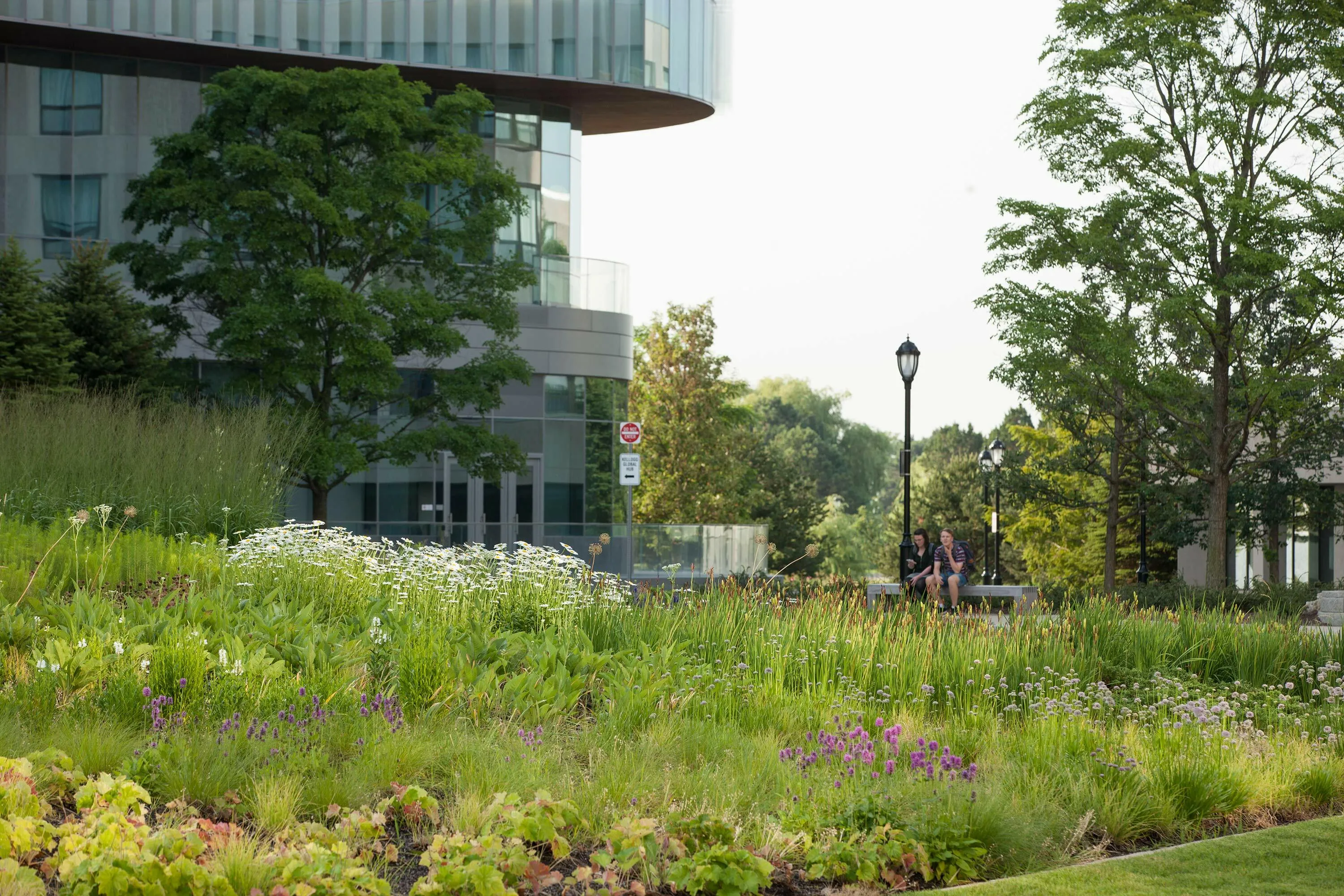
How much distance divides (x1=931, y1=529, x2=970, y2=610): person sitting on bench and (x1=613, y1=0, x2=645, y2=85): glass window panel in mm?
17947

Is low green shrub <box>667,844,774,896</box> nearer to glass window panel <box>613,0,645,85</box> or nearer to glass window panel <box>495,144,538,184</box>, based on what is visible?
glass window panel <box>495,144,538,184</box>

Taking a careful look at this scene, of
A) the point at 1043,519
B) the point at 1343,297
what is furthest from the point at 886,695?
the point at 1043,519

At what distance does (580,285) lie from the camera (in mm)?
34000

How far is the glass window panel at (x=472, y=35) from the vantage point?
107ft

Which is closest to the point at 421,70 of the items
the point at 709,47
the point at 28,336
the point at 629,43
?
the point at 629,43

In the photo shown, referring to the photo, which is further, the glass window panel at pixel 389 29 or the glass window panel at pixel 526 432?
the glass window panel at pixel 526 432

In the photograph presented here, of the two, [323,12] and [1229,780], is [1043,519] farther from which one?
[1229,780]

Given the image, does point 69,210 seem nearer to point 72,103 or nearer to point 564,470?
point 72,103

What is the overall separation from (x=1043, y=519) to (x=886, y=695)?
120 feet

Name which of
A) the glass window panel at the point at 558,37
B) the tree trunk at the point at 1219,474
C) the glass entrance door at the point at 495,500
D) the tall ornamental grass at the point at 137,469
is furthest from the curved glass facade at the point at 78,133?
the tall ornamental grass at the point at 137,469

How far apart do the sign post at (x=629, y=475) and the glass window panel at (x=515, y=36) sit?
8960 mm

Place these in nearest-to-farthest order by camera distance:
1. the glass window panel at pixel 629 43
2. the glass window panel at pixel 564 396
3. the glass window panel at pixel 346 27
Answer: the glass window panel at pixel 346 27
the glass window panel at pixel 629 43
the glass window panel at pixel 564 396

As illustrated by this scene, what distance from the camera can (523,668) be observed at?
8922mm

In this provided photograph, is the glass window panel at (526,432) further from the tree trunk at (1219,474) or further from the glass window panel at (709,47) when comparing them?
the tree trunk at (1219,474)
